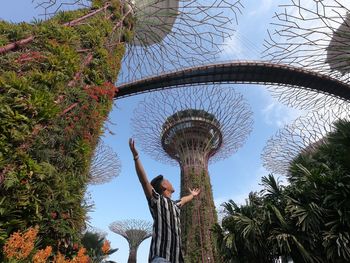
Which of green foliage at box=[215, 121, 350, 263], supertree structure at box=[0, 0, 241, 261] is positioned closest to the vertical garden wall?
supertree structure at box=[0, 0, 241, 261]

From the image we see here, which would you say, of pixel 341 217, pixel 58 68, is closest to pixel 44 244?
pixel 58 68

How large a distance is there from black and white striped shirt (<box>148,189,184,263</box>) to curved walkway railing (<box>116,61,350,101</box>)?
1956cm

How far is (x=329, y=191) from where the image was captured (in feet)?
30.8

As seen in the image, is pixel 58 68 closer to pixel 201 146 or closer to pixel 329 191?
pixel 329 191

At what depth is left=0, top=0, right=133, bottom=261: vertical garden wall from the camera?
3016 mm

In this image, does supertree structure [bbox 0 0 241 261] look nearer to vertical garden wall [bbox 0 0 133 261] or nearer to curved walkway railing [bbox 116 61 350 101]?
vertical garden wall [bbox 0 0 133 261]

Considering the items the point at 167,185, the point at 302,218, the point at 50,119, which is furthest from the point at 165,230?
the point at 302,218

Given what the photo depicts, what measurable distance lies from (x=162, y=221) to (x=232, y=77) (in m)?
21.6

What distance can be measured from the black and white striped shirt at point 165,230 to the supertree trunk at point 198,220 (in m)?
Answer: 17.8

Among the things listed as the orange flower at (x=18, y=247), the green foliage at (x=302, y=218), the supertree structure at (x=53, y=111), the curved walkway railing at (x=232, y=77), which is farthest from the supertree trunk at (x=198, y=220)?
the orange flower at (x=18, y=247)

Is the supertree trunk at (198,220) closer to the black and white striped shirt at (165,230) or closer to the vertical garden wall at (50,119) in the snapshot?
the vertical garden wall at (50,119)

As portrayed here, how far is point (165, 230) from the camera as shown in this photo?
2736 millimetres

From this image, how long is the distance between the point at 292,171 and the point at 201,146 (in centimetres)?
1318

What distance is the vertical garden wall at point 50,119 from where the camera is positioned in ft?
9.89
